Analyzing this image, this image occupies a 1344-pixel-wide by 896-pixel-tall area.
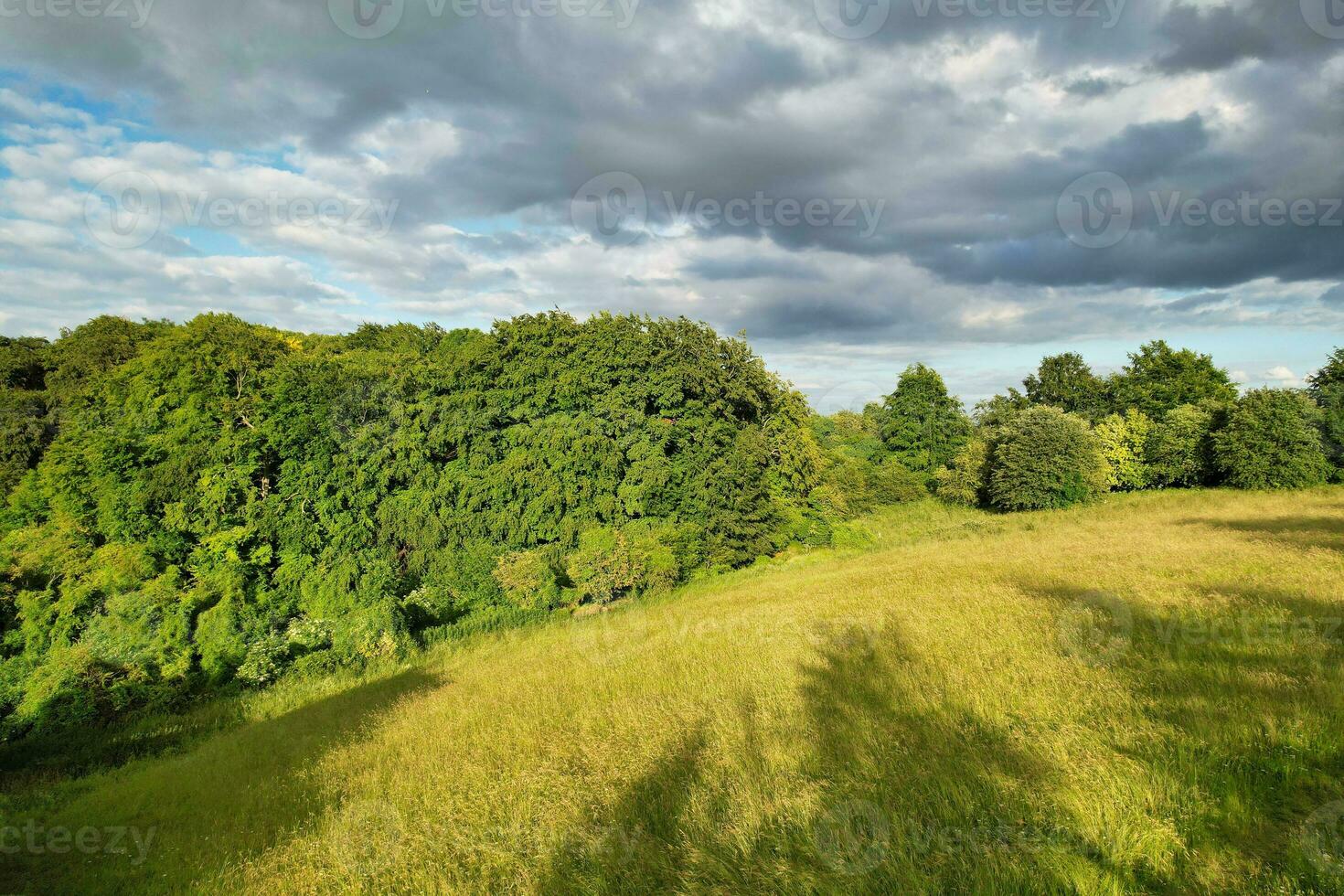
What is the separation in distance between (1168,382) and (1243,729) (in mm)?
64041

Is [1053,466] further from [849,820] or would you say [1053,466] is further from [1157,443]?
[849,820]

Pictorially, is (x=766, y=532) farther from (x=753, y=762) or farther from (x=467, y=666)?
(x=753, y=762)

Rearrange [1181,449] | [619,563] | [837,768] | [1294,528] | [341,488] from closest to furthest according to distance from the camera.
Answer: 1. [837,768]
2. [1294,528]
3. [341,488]
4. [619,563]
5. [1181,449]

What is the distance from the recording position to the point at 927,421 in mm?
57875

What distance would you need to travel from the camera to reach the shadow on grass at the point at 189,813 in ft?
22.3

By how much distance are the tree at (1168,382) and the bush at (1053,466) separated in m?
17.8

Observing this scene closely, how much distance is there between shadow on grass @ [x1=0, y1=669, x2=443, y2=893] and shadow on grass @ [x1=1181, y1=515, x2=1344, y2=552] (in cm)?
2199

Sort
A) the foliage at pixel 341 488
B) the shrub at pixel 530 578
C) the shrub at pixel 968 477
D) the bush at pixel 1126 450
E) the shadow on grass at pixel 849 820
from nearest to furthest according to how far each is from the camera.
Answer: the shadow on grass at pixel 849 820 < the foliage at pixel 341 488 < the shrub at pixel 530 578 < the bush at pixel 1126 450 < the shrub at pixel 968 477

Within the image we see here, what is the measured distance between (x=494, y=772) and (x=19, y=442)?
28881 millimetres

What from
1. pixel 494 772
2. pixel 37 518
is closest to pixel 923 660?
pixel 494 772

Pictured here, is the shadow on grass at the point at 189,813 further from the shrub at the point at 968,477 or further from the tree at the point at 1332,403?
the tree at the point at 1332,403

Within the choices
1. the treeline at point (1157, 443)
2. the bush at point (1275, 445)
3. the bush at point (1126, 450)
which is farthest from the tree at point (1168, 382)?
the bush at point (1275, 445)

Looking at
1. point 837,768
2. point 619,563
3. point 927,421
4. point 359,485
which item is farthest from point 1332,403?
point 359,485

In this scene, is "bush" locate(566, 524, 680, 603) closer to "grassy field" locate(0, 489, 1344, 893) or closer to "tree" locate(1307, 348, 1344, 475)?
"grassy field" locate(0, 489, 1344, 893)
